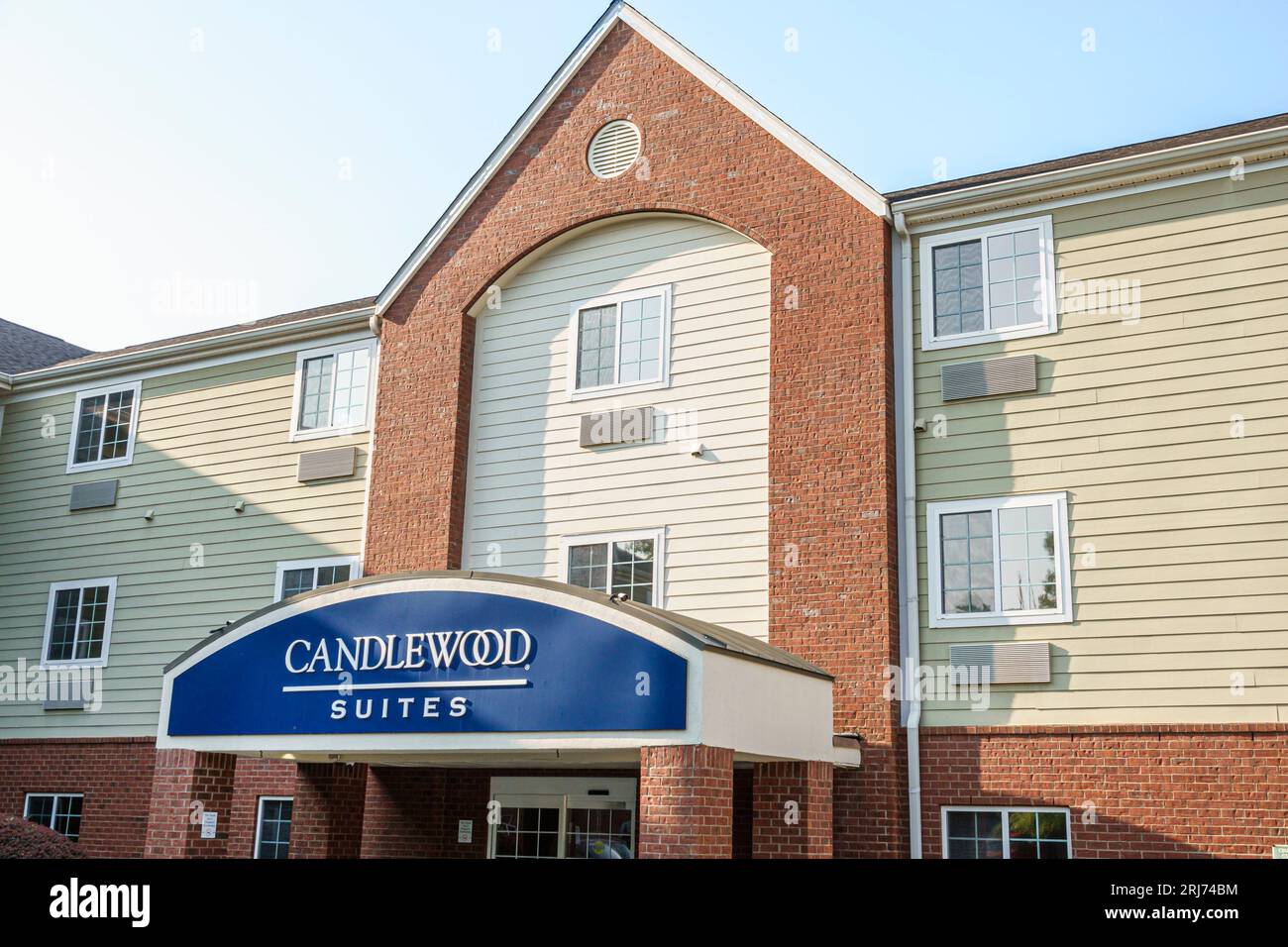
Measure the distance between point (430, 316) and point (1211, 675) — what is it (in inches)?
467

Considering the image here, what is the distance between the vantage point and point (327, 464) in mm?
19578

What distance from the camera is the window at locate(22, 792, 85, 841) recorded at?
2031 centimetres

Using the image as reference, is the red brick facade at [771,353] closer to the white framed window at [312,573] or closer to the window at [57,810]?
the white framed window at [312,573]

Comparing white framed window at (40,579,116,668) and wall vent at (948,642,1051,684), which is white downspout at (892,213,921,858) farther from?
white framed window at (40,579,116,668)

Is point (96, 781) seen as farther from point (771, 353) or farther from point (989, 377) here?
point (989, 377)

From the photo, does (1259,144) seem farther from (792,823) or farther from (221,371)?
(221,371)

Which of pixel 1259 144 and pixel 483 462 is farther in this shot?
pixel 483 462

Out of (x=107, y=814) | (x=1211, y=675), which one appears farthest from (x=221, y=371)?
(x=1211, y=675)

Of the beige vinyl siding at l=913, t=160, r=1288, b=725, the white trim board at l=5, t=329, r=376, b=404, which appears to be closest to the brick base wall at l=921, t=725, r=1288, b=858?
the beige vinyl siding at l=913, t=160, r=1288, b=725

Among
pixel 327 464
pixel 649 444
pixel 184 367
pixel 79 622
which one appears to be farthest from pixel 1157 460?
pixel 79 622

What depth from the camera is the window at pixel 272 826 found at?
59.9ft

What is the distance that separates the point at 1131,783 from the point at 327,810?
33.4ft

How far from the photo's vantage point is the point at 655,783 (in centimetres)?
1130

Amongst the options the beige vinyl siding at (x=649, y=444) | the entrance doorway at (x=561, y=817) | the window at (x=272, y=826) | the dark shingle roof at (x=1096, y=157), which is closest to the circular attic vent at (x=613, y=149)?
the beige vinyl siding at (x=649, y=444)
